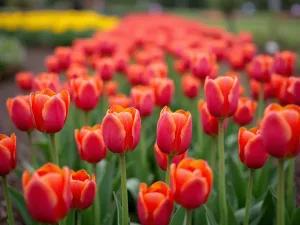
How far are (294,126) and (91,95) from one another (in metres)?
1.16

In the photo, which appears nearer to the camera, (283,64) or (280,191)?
(280,191)

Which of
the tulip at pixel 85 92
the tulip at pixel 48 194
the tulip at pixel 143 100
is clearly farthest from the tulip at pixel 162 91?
the tulip at pixel 48 194

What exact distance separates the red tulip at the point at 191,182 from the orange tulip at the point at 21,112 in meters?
0.89

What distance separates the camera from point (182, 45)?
4.56 meters

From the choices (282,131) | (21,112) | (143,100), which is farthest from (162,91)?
(282,131)

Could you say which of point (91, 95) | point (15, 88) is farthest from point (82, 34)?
point (91, 95)

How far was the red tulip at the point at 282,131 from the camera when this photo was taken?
1281 millimetres

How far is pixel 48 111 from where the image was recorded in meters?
1.52

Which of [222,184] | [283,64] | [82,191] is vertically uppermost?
[283,64]

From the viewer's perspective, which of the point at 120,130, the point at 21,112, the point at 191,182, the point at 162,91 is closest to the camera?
the point at 191,182

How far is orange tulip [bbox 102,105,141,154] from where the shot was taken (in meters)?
1.41

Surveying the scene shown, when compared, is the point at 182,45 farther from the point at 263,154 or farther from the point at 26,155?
the point at 263,154

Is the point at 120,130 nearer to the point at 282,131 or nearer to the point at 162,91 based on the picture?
the point at 282,131

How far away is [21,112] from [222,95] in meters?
0.90
